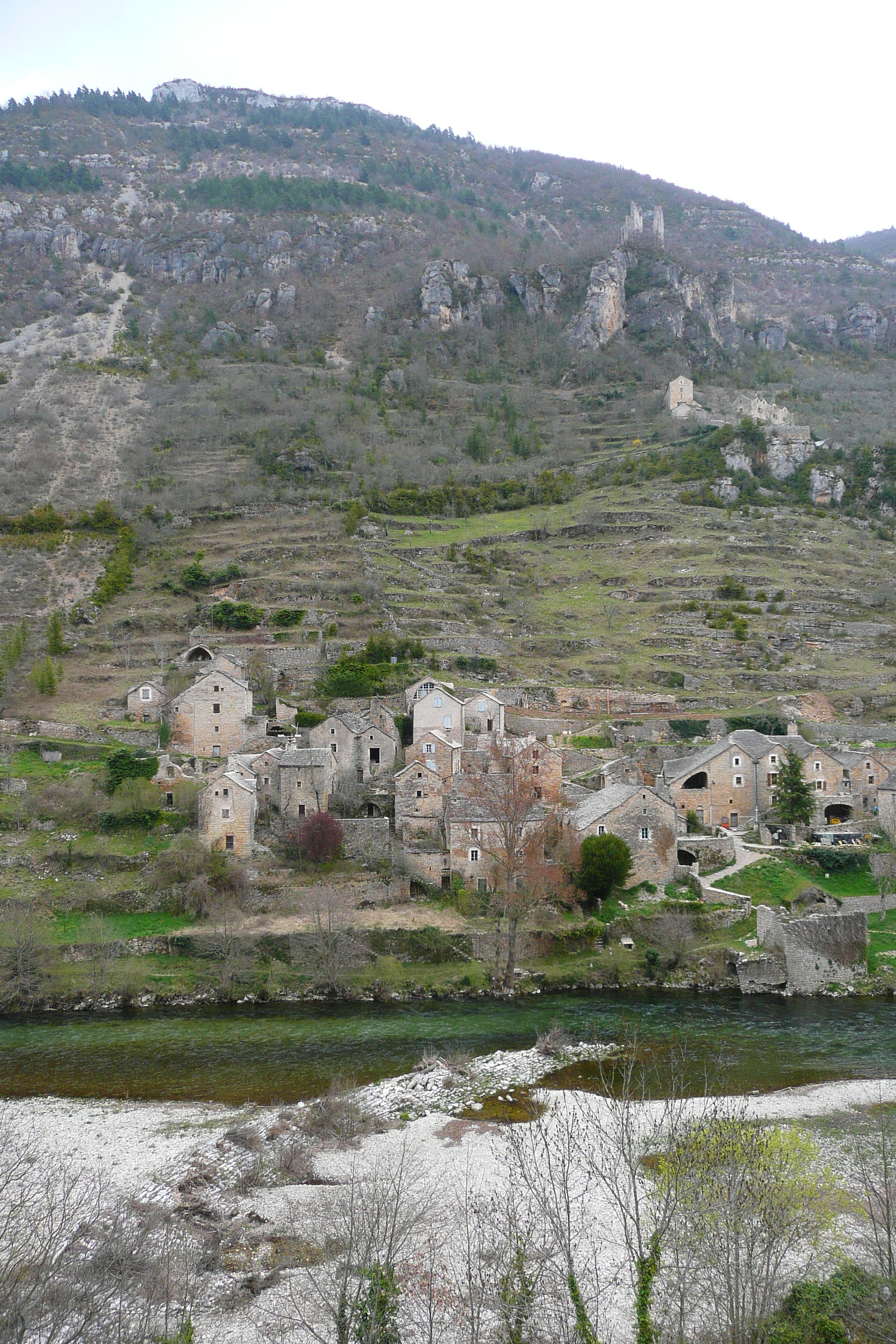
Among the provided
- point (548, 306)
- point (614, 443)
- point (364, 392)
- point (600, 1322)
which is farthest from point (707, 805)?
point (548, 306)

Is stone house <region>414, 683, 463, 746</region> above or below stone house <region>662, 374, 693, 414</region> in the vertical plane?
below

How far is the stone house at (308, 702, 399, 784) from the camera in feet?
130

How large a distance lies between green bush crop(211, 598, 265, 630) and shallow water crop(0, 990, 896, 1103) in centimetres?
3270

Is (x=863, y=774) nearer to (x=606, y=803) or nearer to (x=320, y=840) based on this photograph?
(x=606, y=803)

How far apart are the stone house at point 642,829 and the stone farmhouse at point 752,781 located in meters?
5.96

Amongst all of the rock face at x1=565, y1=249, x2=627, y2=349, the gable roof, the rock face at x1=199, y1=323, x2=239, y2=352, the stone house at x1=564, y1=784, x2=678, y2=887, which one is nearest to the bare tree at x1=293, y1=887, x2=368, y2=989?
the stone house at x1=564, y1=784, x2=678, y2=887

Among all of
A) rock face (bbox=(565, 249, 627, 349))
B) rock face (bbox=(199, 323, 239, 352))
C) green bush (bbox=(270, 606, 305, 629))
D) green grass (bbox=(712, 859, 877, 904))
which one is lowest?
green grass (bbox=(712, 859, 877, 904))

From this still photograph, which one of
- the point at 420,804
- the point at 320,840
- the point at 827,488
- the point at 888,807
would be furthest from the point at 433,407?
the point at 320,840

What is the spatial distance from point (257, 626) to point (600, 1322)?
160ft

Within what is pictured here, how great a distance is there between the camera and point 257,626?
56.5 meters

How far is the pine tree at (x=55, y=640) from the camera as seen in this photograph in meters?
53.2

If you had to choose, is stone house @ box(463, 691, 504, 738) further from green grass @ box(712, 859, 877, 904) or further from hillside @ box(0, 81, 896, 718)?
green grass @ box(712, 859, 877, 904)

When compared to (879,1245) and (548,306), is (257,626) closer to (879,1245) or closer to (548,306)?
(879,1245)

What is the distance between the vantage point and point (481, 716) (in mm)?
44719
